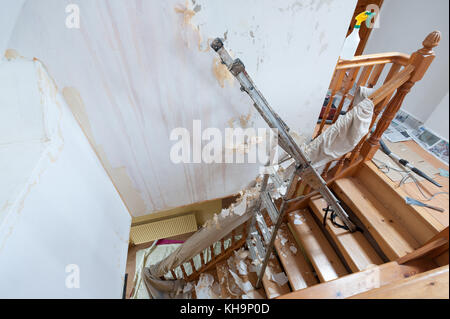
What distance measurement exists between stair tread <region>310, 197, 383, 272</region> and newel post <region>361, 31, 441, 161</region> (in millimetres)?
584

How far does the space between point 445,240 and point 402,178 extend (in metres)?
0.73

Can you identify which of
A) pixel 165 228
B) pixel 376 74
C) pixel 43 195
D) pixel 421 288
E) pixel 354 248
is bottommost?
pixel 421 288

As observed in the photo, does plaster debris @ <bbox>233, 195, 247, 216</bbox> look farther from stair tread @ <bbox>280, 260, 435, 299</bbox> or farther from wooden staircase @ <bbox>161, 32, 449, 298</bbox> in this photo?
stair tread @ <bbox>280, 260, 435, 299</bbox>

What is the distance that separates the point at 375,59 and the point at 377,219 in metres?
1.05

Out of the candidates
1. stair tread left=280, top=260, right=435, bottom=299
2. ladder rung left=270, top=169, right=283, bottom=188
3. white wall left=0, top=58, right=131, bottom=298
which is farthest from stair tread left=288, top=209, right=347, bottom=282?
white wall left=0, top=58, right=131, bottom=298

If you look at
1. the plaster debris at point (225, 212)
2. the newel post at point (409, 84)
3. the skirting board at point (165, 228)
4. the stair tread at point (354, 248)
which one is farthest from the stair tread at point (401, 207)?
the skirting board at point (165, 228)

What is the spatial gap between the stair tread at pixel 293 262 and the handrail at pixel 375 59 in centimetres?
140

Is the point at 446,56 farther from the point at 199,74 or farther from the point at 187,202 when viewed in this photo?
the point at 187,202

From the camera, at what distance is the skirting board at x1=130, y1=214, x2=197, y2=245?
2439mm

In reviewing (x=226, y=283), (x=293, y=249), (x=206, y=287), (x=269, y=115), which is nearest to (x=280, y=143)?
(x=269, y=115)

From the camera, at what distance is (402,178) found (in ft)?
4.48

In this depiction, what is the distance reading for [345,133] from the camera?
1377 mm

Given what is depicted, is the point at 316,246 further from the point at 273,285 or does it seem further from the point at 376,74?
the point at 376,74

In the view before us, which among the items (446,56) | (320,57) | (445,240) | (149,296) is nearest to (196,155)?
(320,57)
